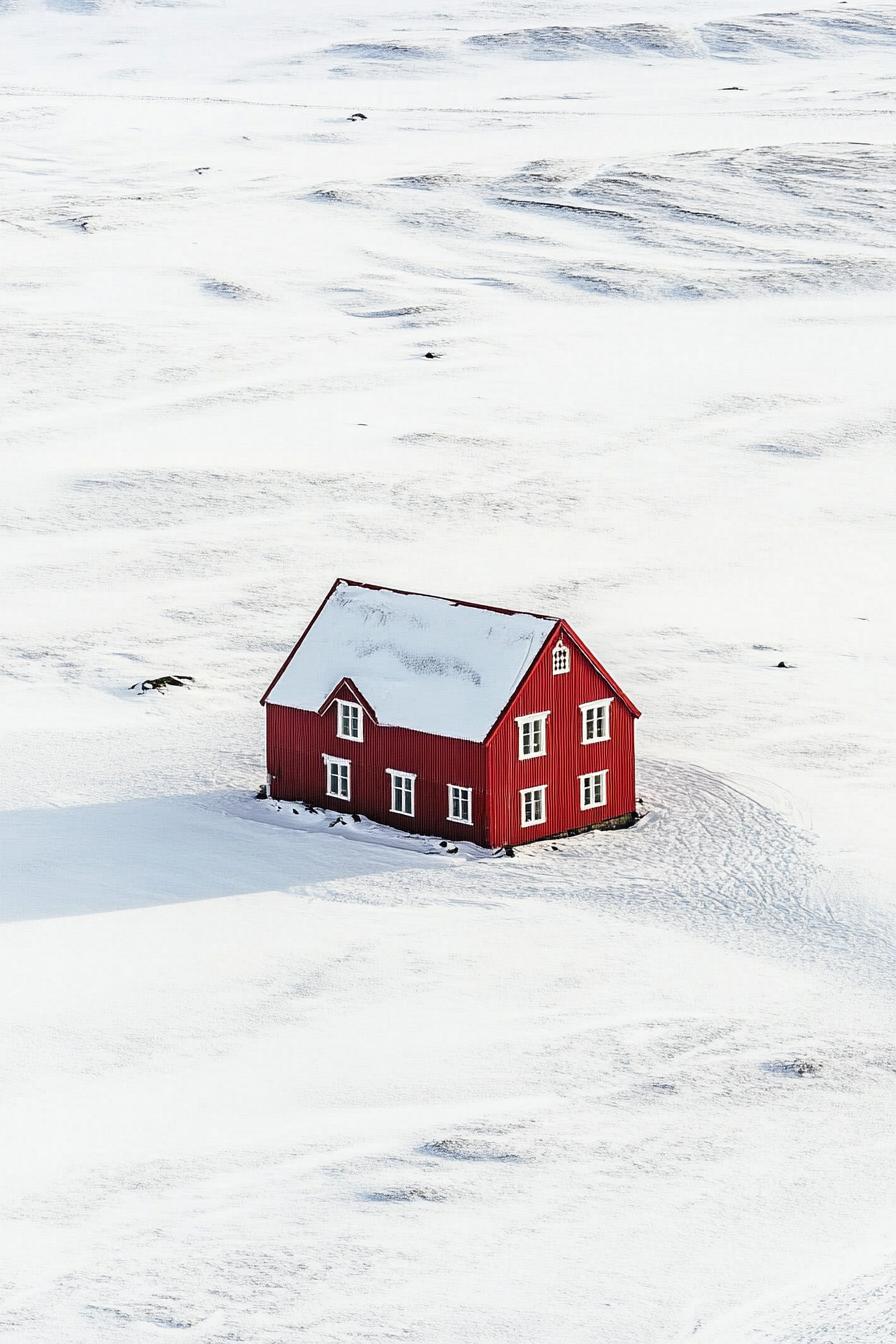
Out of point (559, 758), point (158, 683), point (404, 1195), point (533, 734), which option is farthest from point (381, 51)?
point (404, 1195)

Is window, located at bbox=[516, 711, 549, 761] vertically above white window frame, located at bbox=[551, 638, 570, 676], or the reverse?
white window frame, located at bbox=[551, 638, 570, 676]

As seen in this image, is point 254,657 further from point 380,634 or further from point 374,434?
point 374,434

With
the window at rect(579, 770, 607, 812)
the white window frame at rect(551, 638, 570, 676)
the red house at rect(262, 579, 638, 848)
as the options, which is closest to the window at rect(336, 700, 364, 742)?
the red house at rect(262, 579, 638, 848)

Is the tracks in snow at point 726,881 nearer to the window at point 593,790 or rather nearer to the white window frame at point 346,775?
the window at point 593,790

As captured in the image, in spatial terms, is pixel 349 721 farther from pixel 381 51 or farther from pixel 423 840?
pixel 381 51

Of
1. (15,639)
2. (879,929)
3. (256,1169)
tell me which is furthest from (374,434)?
(256,1169)

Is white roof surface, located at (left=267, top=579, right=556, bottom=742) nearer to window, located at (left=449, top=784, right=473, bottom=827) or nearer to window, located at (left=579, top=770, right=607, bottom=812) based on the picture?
window, located at (left=449, top=784, right=473, bottom=827)

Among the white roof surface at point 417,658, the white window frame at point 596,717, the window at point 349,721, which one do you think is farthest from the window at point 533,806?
the window at point 349,721
